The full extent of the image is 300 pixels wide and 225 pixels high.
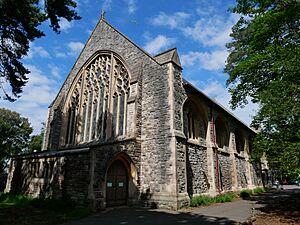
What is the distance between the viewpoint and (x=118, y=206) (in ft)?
38.7

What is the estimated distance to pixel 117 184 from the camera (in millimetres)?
12172

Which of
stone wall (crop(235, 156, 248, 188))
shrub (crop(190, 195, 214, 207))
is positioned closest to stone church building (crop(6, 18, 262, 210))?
stone wall (crop(235, 156, 248, 188))

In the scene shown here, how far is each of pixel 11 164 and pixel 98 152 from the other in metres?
9.86

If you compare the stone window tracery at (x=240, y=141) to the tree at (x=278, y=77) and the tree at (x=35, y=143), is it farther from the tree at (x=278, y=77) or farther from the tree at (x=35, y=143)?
the tree at (x=35, y=143)

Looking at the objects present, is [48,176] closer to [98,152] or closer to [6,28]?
[98,152]

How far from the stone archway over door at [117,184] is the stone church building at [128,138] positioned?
52 millimetres

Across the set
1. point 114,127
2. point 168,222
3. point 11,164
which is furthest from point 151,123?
point 11,164

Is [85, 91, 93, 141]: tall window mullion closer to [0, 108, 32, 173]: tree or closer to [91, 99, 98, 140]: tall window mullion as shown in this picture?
[91, 99, 98, 140]: tall window mullion

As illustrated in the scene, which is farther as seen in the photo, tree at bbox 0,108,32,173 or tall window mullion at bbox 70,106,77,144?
tree at bbox 0,108,32,173

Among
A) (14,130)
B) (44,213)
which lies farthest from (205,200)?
(14,130)

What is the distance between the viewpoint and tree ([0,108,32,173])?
35969mm

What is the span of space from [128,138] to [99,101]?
5.38 metres

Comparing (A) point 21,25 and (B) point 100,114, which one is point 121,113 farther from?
(A) point 21,25

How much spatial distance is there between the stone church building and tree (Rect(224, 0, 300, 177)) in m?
4.03
